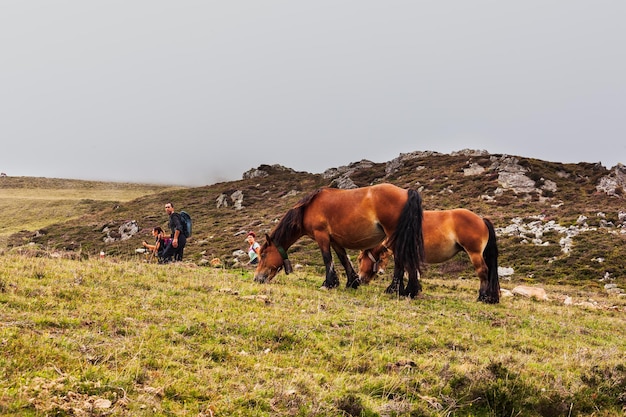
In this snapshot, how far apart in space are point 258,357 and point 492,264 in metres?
10.4

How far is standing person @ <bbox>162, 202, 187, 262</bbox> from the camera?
17234 millimetres

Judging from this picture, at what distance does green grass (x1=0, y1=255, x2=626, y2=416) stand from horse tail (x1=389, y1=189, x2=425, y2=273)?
6.73 feet

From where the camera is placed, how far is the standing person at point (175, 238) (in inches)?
679

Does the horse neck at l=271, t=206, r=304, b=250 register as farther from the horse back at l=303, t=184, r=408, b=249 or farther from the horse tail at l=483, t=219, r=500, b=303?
the horse tail at l=483, t=219, r=500, b=303

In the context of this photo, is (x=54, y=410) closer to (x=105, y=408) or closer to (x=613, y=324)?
(x=105, y=408)

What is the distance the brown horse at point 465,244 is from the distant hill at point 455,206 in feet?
40.0

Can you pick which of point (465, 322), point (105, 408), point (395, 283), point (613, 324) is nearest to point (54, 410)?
point (105, 408)

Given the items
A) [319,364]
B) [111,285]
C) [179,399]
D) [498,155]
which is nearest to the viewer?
[179,399]

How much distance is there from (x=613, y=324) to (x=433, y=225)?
5.59 m

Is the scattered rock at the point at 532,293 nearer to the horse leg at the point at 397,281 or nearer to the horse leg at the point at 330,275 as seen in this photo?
the horse leg at the point at 397,281

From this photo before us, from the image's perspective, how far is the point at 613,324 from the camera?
12109 millimetres

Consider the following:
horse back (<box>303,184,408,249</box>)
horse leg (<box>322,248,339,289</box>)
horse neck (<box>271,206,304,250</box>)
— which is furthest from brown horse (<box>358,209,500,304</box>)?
horse neck (<box>271,206,304,250</box>)

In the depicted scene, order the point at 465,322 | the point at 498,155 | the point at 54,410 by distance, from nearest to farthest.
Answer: the point at 54,410 < the point at 465,322 < the point at 498,155

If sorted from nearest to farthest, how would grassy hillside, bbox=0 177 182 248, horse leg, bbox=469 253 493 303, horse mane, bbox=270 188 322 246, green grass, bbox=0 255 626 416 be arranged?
green grass, bbox=0 255 626 416 < horse mane, bbox=270 188 322 246 < horse leg, bbox=469 253 493 303 < grassy hillside, bbox=0 177 182 248
